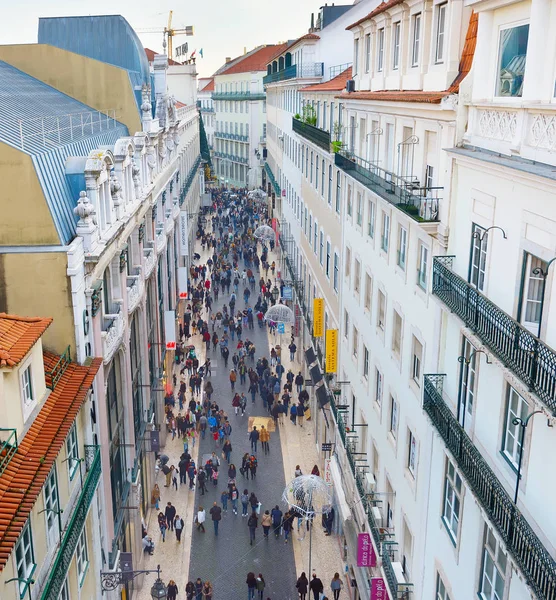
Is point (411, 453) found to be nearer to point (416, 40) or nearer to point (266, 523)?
point (266, 523)

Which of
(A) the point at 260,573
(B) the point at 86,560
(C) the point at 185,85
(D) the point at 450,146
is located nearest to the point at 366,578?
(A) the point at 260,573

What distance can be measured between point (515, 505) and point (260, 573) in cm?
1462

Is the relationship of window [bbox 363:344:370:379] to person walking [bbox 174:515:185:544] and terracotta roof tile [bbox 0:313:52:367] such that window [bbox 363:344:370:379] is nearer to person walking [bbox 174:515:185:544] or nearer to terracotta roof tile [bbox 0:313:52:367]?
person walking [bbox 174:515:185:544]

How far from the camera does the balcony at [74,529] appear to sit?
1394 cm

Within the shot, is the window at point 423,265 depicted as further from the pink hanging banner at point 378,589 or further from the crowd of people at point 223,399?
the crowd of people at point 223,399

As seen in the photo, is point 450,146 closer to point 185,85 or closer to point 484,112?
point 484,112

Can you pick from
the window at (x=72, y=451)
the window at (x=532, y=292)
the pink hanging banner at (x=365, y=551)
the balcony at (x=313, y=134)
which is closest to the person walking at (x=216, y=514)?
the pink hanging banner at (x=365, y=551)

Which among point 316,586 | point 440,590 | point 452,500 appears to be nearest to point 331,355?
point 316,586

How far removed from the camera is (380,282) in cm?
2136

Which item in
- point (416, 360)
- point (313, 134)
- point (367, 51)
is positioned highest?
point (367, 51)

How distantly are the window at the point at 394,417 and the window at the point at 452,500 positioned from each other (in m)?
4.46

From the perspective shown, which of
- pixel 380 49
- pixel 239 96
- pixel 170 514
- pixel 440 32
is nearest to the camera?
pixel 440 32

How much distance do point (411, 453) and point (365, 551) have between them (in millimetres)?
4269

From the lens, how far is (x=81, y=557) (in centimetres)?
1714
